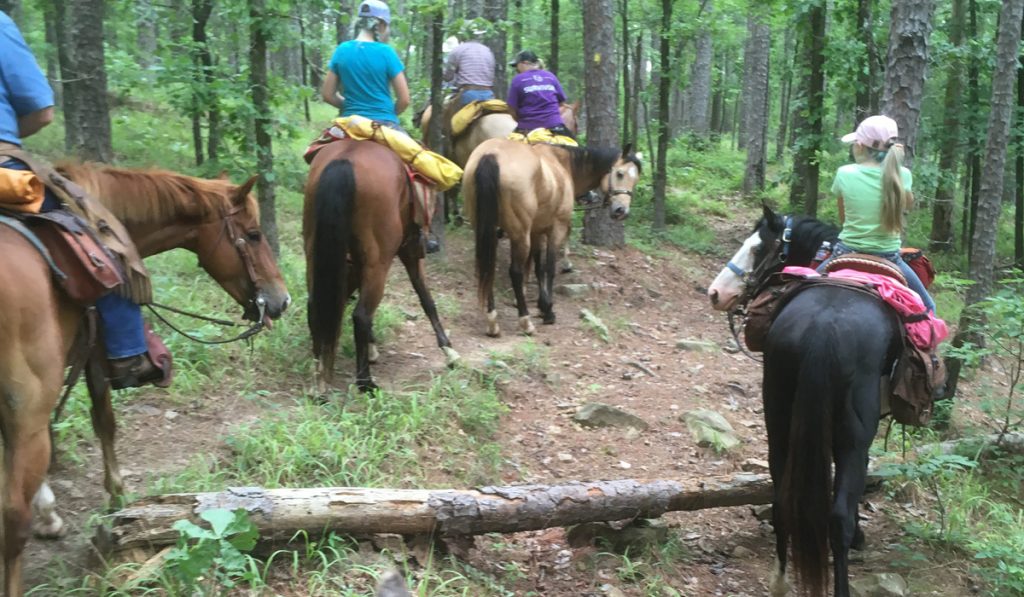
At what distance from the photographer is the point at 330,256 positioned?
5.22m

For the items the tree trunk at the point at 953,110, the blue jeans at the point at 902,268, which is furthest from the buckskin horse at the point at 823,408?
the tree trunk at the point at 953,110

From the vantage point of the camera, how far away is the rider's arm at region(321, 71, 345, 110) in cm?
632

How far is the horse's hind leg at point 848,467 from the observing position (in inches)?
141

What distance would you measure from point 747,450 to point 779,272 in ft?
7.53

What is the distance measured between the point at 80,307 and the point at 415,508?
5.88 ft

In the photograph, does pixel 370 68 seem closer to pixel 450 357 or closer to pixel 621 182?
pixel 450 357

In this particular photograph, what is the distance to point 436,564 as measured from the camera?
363cm

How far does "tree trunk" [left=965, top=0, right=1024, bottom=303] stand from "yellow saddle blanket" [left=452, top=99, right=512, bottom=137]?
577 centimetres

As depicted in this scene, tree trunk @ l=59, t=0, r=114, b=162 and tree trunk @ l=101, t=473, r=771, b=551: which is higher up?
tree trunk @ l=59, t=0, r=114, b=162

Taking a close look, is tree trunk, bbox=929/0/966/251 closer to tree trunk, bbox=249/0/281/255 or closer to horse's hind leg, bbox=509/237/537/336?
horse's hind leg, bbox=509/237/537/336

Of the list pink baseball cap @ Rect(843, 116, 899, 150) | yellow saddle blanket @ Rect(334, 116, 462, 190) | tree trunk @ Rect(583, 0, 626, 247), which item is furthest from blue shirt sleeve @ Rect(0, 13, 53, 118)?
tree trunk @ Rect(583, 0, 626, 247)

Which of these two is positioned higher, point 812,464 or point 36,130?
point 36,130

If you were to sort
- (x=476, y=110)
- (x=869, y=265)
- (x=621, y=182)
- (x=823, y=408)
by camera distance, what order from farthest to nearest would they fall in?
(x=476, y=110) < (x=621, y=182) < (x=869, y=265) < (x=823, y=408)

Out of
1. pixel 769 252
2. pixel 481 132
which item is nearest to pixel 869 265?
pixel 769 252
